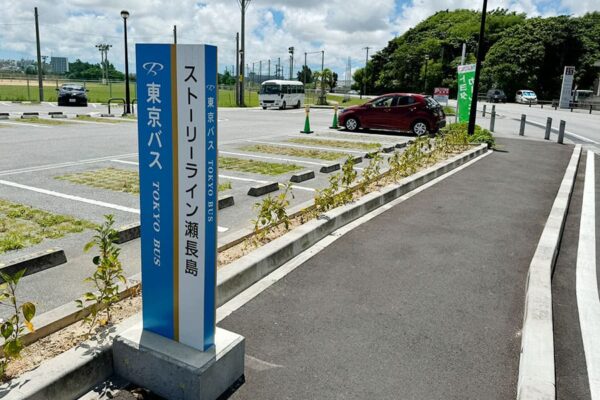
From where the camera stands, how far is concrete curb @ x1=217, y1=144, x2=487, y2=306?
13.1 feet

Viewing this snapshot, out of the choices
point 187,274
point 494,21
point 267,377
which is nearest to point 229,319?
point 267,377

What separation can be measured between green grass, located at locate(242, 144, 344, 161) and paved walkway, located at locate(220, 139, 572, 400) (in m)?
5.51

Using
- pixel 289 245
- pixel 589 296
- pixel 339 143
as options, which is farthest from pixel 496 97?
pixel 289 245

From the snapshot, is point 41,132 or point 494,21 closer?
point 41,132

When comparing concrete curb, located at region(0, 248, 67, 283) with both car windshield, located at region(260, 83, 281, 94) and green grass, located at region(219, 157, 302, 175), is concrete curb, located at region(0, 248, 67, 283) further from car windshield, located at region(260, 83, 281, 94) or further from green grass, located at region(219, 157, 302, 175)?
car windshield, located at region(260, 83, 281, 94)

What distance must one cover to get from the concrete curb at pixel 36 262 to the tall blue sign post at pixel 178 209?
1.77 meters

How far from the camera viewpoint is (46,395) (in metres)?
2.43

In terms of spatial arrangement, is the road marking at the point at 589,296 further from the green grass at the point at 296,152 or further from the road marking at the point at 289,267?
the green grass at the point at 296,152

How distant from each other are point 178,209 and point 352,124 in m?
16.8

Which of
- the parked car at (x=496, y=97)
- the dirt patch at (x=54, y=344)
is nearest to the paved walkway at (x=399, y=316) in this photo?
the dirt patch at (x=54, y=344)

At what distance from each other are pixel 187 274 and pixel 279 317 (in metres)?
1.22

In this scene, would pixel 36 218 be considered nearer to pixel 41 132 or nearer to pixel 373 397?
pixel 373 397

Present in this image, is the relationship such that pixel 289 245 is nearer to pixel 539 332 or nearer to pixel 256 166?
pixel 539 332

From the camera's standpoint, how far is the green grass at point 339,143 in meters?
14.2
